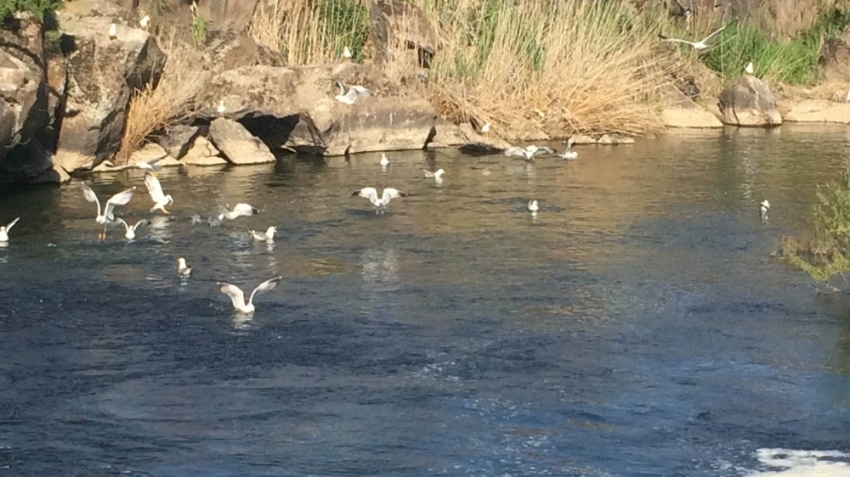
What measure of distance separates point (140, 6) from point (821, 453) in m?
14.4

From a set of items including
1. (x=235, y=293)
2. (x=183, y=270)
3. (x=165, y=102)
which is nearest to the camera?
(x=235, y=293)

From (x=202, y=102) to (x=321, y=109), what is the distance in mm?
1550

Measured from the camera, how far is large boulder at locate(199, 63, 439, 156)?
58.8 ft

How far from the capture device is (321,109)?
18109 mm

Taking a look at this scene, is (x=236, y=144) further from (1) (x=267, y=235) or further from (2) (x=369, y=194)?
(1) (x=267, y=235)

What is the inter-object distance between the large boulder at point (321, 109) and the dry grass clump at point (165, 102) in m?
0.25

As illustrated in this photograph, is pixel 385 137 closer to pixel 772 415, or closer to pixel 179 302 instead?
pixel 179 302

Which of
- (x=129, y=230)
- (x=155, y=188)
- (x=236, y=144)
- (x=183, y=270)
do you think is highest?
(x=236, y=144)

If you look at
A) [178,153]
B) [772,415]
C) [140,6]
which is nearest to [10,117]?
[178,153]

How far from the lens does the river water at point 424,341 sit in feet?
23.2

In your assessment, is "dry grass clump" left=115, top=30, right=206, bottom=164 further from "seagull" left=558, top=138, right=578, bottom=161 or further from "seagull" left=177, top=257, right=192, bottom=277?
"seagull" left=177, top=257, right=192, bottom=277

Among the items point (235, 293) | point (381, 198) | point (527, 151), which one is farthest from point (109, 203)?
point (527, 151)

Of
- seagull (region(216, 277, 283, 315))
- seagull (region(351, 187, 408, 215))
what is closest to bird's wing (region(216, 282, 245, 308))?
seagull (region(216, 277, 283, 315))

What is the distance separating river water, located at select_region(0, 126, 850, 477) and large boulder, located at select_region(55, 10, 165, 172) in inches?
58.0
